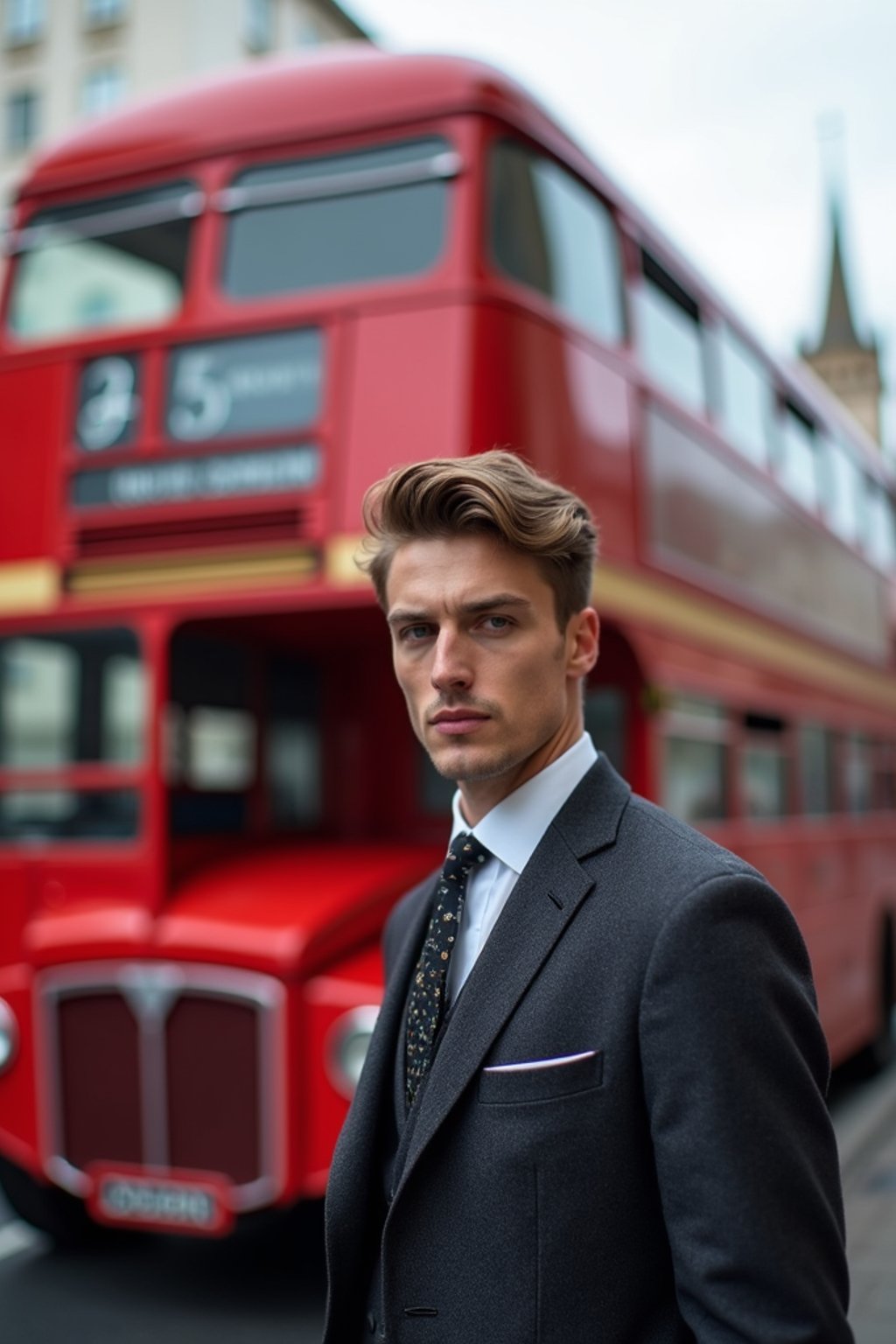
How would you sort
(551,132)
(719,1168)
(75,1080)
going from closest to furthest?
1. (719,1168)
2. (75,1080)
3. (551,132)

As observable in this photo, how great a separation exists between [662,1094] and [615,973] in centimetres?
15

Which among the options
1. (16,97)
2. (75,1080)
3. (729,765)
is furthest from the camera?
(16,97)

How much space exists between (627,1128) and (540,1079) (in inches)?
4.1

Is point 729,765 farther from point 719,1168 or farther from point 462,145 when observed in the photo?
point 719,1168

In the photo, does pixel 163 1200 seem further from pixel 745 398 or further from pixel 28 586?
pixel 745 398

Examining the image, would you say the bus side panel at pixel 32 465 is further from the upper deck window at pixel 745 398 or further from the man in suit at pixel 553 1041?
the man in suit at pixel 553 1041

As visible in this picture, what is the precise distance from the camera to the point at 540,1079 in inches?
64.1

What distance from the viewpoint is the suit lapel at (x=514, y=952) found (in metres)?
1.69

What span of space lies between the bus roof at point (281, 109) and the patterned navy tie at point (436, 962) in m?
3.94

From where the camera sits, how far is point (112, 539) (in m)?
5.45

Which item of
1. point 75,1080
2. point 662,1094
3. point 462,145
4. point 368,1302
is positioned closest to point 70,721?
point 75,1080

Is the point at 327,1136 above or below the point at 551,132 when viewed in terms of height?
below

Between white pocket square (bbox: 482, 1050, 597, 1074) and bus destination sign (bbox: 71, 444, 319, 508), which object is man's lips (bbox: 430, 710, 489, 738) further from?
bus destination sign (bbox: 71, 444, 319, 508)

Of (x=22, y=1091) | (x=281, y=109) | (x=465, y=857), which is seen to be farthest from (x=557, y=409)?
(x=465, y=857)
